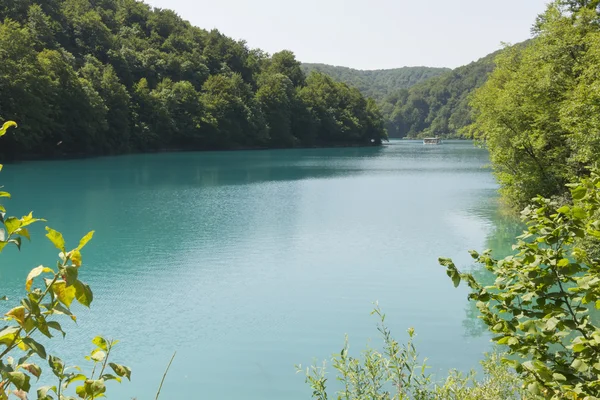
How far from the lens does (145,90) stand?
74.1 meters

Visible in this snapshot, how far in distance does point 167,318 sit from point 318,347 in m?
3.39

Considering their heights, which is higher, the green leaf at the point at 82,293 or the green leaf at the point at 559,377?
the green leaf at the point at 82,293

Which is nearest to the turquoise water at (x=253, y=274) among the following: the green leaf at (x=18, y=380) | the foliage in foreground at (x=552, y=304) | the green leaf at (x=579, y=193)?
the foliage in foreground at (x=552, y=304)

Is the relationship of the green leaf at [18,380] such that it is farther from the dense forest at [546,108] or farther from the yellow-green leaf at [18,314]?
the dense forest at [546,108]

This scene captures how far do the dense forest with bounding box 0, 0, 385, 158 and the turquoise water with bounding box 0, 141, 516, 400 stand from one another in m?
22.0

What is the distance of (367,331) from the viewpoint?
1045cm

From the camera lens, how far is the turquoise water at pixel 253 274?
915 cm

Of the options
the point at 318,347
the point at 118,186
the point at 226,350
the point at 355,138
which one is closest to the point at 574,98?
the point at 318,347

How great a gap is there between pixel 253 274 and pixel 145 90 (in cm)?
6530

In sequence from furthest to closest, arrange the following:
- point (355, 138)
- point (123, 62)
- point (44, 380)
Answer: point (355, 138) → point (123, 62) → point (44, 380)

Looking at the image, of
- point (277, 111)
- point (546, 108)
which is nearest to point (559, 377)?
point (546, 108)

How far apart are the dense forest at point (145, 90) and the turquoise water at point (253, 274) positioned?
2200cm

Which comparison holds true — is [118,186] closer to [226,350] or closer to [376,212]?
[376,212]

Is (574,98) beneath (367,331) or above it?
above
